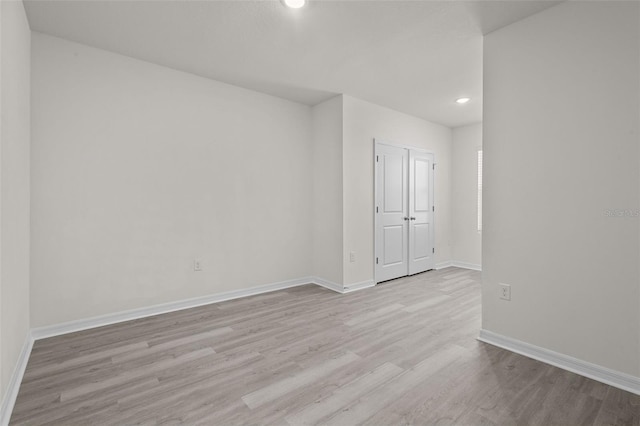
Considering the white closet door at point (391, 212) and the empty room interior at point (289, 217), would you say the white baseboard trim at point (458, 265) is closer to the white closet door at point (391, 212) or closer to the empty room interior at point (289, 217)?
the white closet door at point (391, 212)

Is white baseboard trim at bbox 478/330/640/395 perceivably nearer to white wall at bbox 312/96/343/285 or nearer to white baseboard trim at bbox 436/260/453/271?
white wall at bbox 312/96/343/285

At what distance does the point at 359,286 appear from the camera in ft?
13.9

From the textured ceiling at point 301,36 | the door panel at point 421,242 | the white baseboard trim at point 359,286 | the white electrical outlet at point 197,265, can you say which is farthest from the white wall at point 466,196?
the white electrical outlet at point 197,265

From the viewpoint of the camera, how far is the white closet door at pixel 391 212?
4.51m

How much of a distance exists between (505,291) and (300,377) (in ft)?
5.67

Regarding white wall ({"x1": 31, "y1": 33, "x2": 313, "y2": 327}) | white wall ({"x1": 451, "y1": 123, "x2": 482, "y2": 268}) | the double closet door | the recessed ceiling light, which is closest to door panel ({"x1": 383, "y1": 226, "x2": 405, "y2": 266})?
the double closet door

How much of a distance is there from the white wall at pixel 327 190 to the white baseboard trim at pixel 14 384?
302 centimetres

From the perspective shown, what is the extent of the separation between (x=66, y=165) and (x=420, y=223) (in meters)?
4.68

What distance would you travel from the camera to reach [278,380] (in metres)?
2.02

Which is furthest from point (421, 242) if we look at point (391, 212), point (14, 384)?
point (14, 384)

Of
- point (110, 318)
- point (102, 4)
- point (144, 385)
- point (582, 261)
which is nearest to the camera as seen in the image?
point (144, 385)

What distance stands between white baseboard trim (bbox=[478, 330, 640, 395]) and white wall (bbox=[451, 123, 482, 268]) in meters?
3.28

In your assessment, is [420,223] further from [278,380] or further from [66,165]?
[66,165]

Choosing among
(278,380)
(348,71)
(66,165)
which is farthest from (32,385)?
(348,71)
